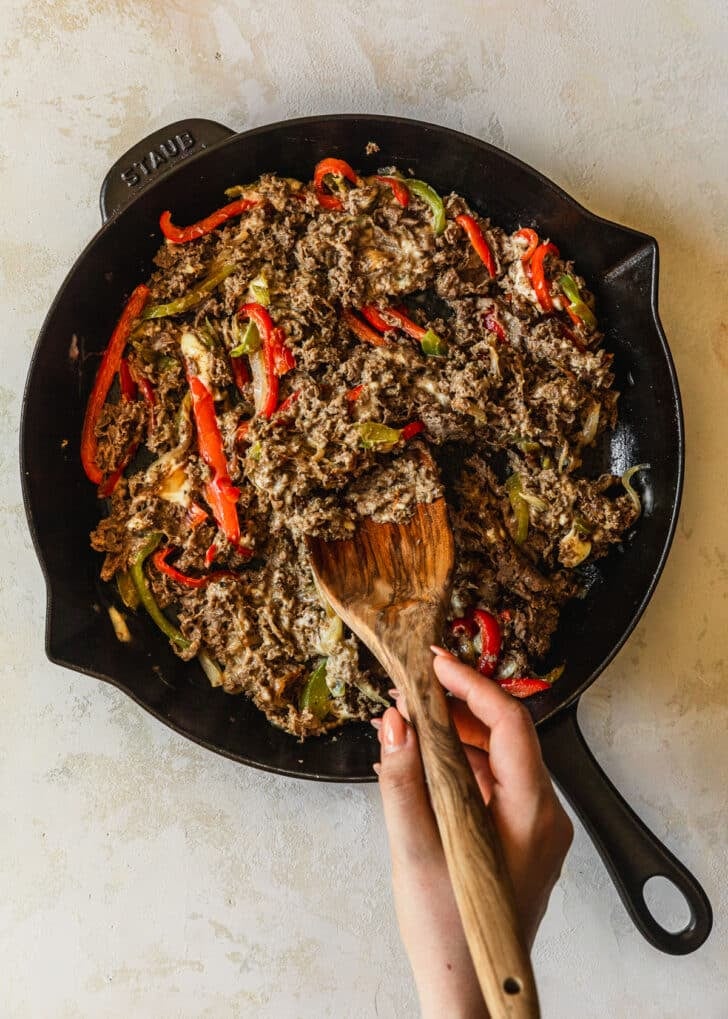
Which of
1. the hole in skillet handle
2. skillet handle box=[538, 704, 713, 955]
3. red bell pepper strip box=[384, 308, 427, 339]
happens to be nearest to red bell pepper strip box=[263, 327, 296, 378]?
red bell pepper strip box=[384, 308, 427, 339]

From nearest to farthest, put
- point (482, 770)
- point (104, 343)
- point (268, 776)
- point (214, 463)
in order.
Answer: point (482, 770) < point (214, 463) < point (104, 343) < point (268, 776)

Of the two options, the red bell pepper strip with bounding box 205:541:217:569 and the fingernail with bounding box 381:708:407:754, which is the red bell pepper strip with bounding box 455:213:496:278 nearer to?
the red bell pepper strip with bounding box 205:541:217:569

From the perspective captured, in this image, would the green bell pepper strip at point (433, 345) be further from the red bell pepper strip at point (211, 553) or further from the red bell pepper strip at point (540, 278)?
the red bell pepper strip at point (211, 553)

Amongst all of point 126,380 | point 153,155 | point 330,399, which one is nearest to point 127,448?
point 126,380

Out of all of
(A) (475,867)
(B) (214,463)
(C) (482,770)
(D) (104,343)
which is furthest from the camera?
(D) (104,343)

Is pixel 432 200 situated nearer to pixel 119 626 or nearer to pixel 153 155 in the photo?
pixel 153 155

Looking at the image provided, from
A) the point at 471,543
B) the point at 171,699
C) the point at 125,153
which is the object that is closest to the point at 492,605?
the point at 471,543

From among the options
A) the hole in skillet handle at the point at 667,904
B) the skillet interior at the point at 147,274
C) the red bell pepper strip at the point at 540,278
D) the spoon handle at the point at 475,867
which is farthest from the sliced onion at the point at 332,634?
the hole in skillet handle at the point at 667,904

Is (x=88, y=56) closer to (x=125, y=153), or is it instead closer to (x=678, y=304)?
(x=125, y=153)
